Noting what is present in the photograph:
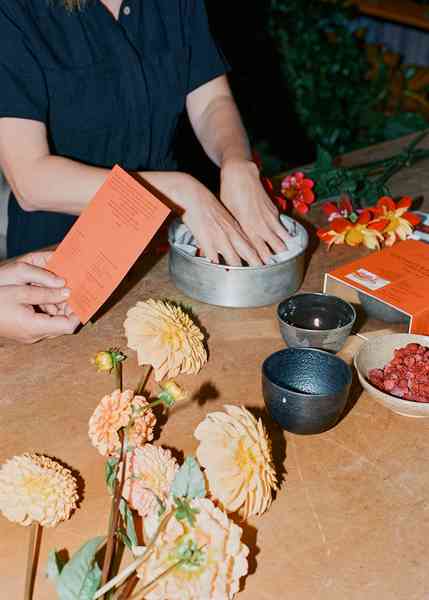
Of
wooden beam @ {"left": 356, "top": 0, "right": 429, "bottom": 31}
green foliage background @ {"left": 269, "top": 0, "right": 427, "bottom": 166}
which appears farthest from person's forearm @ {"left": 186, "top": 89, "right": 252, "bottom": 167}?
wooden beam @ {"left": 356, "top": 0, "right": 429, "bottom": 31}

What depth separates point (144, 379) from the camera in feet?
3.52

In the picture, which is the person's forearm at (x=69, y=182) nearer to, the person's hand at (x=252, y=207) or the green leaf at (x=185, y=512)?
the person's hand at (x=252, y=207)

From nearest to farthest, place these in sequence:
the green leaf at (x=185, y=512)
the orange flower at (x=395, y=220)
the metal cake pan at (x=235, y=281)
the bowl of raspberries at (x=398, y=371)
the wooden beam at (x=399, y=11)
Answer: the green leaf at (x=185, y=512), the bowl of raspberries at (x=398, y=371), the metal cake pan at (x=235, y=281), the orange flower at (x=395, y=220), the wooden beam at (x=399, y=11)

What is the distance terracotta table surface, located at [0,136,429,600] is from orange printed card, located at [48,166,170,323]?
0.09 metres

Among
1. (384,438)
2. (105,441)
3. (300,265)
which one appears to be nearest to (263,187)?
(300,265)

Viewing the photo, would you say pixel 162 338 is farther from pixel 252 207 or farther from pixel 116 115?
pixel 116 115

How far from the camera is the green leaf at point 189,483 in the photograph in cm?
77

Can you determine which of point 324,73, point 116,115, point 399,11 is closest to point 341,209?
point 116,115

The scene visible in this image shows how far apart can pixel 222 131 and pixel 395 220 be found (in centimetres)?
46

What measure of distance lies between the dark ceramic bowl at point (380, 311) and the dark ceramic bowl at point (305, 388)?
247 mm

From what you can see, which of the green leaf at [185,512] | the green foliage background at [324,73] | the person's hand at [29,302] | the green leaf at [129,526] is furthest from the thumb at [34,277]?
the green foliage background at [324,73]

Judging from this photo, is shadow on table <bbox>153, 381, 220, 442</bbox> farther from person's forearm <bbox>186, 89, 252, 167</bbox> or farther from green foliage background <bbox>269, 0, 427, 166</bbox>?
Answer: green foliage background <bbox>269, 0, 427, 166</bbox>

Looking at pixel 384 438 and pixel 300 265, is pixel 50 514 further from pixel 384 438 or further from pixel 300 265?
pixel 300 265

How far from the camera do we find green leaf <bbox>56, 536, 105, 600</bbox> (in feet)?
2.35
